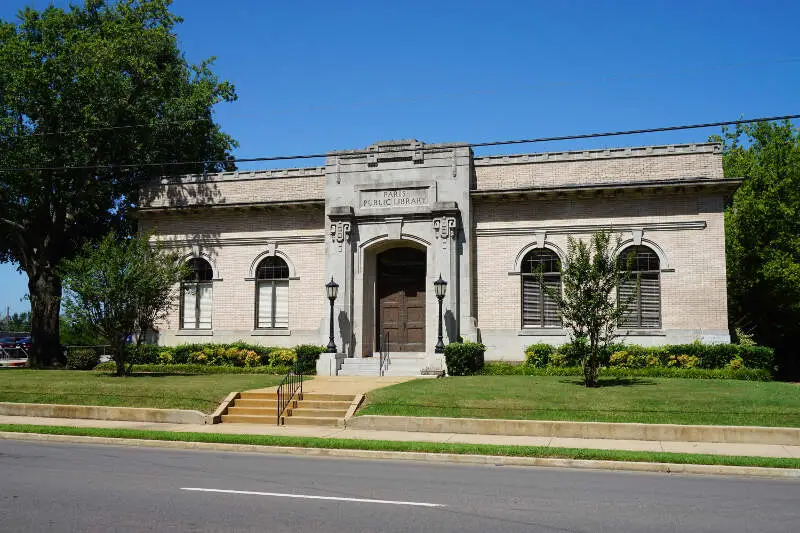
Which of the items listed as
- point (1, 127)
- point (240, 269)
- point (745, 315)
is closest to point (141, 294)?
point (240, 269)

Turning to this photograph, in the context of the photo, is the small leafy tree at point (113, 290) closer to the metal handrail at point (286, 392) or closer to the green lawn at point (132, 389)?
the green lawn at point (132, 389)

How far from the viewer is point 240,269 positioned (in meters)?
29.6

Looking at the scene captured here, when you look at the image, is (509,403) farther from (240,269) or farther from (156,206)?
(156,206)

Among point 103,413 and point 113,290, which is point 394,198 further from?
point 103,413

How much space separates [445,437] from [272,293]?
1516 centimetres

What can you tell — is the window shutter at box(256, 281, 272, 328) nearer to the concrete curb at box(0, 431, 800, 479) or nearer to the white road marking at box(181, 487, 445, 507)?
the concrete curb at box(0, 431, 800, 479)

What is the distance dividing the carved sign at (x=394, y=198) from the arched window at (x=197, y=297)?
7.51m

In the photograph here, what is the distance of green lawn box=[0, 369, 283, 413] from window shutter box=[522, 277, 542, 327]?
30.8ft

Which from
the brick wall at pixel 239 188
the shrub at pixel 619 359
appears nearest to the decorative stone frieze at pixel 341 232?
the brick wall at pixel 239 188

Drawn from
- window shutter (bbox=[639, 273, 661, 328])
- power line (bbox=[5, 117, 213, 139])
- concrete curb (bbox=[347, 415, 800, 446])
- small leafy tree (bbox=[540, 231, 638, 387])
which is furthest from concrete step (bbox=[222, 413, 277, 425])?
window shutter (bbox=[639, 273, 661, 328])

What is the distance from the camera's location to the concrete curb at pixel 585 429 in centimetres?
1467

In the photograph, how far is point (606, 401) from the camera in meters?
17.4

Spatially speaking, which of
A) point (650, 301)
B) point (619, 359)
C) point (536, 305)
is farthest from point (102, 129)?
point (650, 301)

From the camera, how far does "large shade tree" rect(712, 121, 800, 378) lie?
3288 cm
